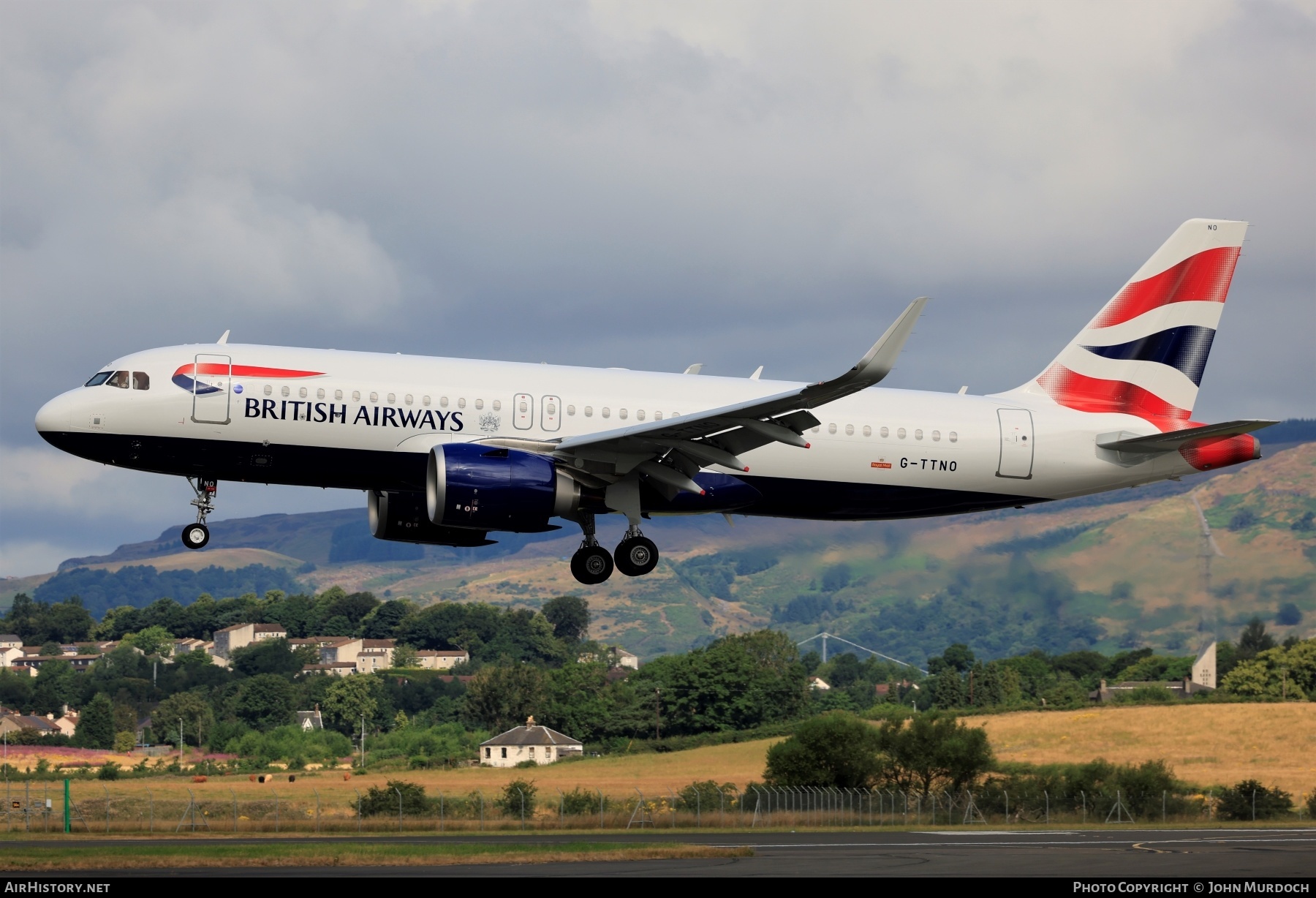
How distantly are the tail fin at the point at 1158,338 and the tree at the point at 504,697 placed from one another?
9558 centimetres

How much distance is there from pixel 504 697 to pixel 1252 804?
263 feet

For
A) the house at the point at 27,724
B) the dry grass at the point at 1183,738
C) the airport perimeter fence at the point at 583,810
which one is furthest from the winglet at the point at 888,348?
the house at the point at 27,724

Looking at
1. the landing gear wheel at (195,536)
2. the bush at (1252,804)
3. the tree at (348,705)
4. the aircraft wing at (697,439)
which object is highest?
the aircraft wing at (697,439)

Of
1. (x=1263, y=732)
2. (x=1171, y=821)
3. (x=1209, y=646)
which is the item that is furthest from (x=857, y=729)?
(x=1263, y=732)

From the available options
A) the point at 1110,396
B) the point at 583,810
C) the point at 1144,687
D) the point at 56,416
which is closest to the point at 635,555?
the point at 56,416

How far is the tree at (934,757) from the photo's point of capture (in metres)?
75.7

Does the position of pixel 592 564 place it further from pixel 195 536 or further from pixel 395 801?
pixel 395 801

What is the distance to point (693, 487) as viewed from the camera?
125ft

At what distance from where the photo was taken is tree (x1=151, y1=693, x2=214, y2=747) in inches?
5463

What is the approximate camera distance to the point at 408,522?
40.3 m

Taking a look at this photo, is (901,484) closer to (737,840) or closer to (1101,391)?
(1101,391)

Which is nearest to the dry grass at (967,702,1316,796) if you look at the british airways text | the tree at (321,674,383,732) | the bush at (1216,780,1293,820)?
the bush at (1216,780,1293,820)

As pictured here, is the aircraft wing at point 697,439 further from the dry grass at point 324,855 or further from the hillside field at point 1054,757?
the hillside field at point 1054,757
